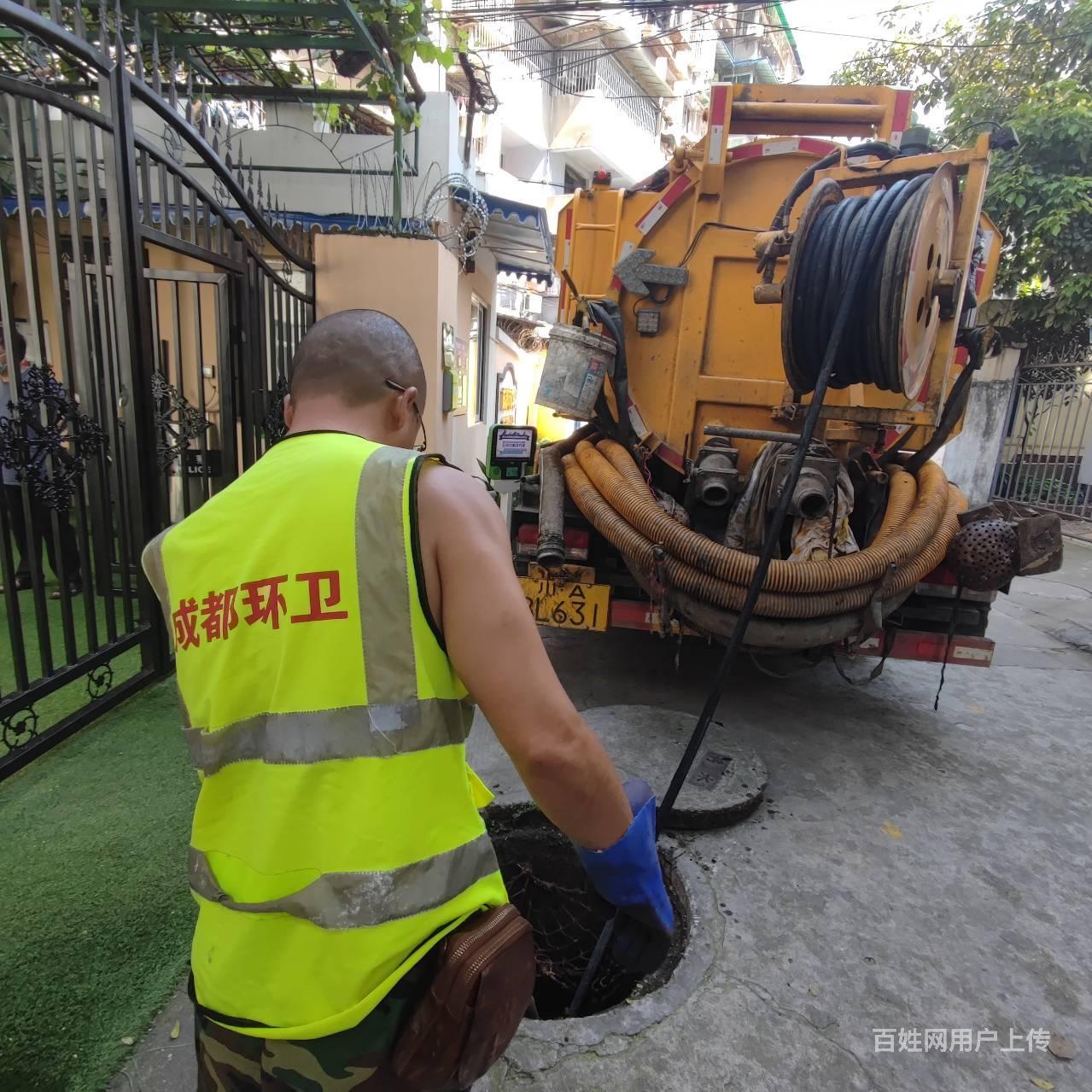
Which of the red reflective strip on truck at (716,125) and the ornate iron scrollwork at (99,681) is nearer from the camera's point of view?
the ornate iron scrollwork at (99,681)

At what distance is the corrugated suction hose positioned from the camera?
2855 mm

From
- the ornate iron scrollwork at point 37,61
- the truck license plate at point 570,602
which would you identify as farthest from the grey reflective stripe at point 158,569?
the ornate iron scrollwork at point 37,61

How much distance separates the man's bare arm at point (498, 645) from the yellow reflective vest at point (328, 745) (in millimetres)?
36

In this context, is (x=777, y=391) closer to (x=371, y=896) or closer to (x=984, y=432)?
(x=371, y=896)

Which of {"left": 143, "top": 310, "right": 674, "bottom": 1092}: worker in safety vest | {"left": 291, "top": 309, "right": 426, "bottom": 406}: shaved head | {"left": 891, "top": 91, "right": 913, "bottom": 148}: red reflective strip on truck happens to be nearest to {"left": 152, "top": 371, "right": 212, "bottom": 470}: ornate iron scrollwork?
{"left": 291, "top": 309, "right": 426, "bottom": 406}: shaved head

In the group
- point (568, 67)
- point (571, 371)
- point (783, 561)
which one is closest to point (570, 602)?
point (783, 561)

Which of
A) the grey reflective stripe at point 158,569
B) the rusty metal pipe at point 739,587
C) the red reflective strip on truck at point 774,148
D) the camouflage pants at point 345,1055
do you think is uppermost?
the red reflective strip on truck at point 774,148

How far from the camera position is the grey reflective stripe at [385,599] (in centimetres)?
93

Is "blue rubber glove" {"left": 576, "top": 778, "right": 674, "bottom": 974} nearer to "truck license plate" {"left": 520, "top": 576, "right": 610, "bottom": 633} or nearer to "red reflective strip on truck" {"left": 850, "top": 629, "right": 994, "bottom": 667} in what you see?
"truck license plate" {"left": 520, "top": 576, "right": 610, "bottom": 633}

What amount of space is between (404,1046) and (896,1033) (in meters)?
1.52

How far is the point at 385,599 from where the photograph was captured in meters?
0.93

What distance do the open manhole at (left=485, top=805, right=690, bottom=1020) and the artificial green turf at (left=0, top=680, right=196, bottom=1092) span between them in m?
1.07

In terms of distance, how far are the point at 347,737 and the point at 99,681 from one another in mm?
2942

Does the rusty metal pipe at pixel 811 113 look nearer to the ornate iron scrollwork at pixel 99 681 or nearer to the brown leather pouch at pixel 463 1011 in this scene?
the brown leather pouch at pixel 463 1011
